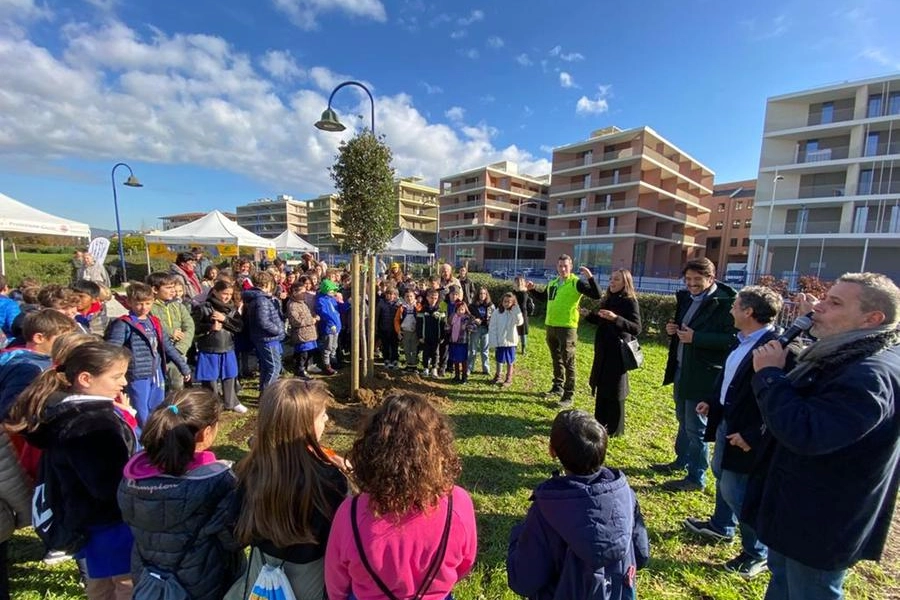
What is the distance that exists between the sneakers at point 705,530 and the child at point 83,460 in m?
3.70

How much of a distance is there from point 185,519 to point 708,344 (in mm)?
3746

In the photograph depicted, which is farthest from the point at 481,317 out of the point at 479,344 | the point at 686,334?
the point at 686,334

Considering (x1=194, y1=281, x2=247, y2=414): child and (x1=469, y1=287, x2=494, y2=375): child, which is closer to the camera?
(x1=194, y1=281, x2=247, y2=414): child

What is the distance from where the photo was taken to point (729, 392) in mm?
2594

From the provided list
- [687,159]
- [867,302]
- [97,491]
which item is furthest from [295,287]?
[687,159]

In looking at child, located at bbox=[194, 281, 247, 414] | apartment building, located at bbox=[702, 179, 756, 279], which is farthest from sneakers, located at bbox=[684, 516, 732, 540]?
apartment building, located at bbox=[702, 179, 756, 279]

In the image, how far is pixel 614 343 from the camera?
4305 millimetres

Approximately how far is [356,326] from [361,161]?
2.22 metres

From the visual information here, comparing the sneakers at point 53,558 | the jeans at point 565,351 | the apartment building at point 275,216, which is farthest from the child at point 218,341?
the apartment building at point 275,216

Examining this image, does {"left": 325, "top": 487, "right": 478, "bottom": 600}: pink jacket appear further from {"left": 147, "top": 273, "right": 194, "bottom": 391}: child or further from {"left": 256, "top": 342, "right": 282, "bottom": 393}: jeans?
{"left": 256, "top": 342, "right": 282, "bottom": 393}: jeans

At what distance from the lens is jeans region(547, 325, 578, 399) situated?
546 centimetres

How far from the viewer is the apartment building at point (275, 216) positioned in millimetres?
91562

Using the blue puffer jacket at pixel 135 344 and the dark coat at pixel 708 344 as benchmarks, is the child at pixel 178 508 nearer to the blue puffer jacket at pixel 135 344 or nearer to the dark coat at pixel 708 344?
the blue puffer jacket at pixel 135 344

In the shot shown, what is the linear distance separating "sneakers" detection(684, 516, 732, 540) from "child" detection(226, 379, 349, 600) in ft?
9.62
